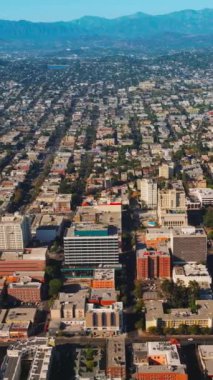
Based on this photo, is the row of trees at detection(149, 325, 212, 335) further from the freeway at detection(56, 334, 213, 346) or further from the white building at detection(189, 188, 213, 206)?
the white building at detection(189, 188, 213, 206)

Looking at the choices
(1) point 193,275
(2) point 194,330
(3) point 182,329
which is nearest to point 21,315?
(3) point 182,329

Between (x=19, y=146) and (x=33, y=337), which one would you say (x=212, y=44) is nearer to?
(x=19, y=146)

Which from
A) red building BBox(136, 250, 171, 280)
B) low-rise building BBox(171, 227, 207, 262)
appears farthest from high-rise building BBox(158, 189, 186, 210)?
red building BBox(136, 250, 171, 280)

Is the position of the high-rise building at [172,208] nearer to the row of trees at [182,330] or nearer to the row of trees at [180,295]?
the row of trees at [180,295]

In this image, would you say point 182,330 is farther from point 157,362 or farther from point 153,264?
point 153,264

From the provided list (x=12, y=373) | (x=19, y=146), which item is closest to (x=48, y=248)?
(x=12, y=373)

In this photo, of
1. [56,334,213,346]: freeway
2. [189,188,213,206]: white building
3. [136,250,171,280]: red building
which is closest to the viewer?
[56,334,213,346]: freeway
